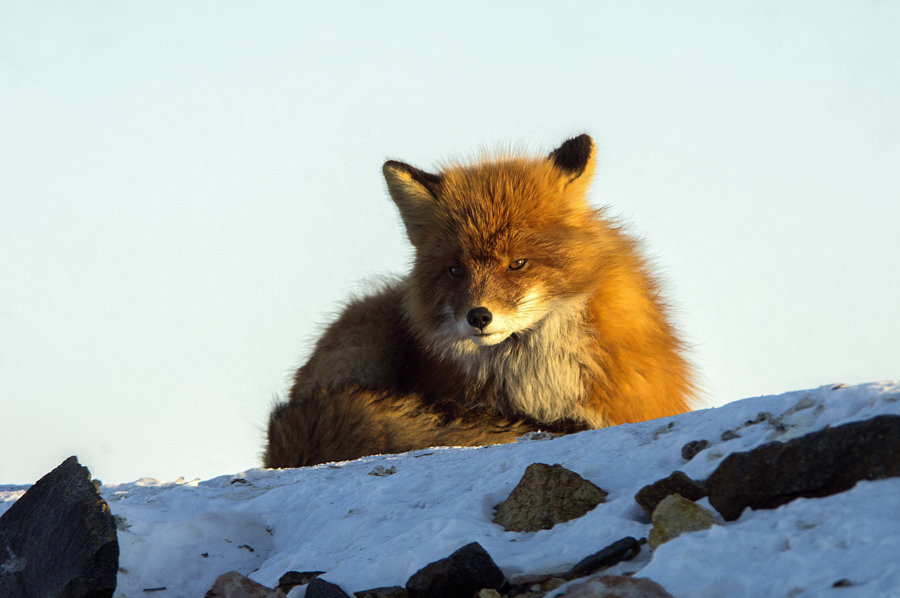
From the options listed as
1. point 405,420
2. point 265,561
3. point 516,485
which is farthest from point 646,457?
point 405,420

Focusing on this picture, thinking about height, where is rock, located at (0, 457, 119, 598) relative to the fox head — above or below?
below

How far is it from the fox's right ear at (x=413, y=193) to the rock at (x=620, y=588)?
4.17 m

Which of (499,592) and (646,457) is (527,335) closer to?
(646,457)

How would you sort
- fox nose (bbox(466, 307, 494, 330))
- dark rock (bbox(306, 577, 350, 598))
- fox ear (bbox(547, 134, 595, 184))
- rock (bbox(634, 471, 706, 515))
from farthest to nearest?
1. fox ear (bbox(547, 134, 595, 184))
2. fox nose (bbox(466, 307, 494, 330))
3. rock (bbox(634, 471, 706, 515))
4. dark rock (bbox(306, 577, 350, 598))

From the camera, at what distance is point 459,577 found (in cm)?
259

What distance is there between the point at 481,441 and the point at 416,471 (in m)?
1.56

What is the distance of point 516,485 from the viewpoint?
337 cm

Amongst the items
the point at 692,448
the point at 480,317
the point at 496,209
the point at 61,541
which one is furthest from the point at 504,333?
the point at 61,541

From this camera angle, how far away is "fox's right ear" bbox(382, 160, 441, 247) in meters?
6.18

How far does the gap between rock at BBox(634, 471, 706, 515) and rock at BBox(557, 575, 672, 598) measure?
628 millimetres

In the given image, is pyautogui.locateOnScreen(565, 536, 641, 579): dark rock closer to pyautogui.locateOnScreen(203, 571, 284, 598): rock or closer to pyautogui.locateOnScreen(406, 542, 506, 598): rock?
pyautogui.locateOnScreen(406, 542, 506, 598): rock

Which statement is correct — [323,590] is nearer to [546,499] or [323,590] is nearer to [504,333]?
[546,499]

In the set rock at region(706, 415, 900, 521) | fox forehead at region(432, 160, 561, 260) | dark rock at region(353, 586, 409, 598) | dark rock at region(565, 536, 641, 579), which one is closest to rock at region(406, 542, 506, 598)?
dark rock at region(353, 586, 409, 598)

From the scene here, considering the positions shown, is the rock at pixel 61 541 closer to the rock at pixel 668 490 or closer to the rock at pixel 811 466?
the rock at pixel 668 490
